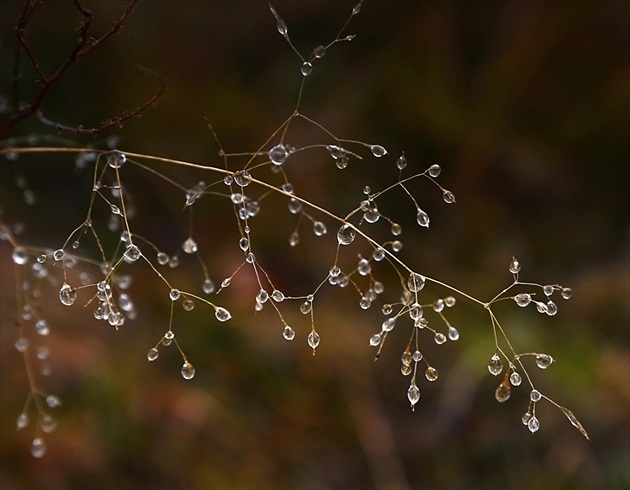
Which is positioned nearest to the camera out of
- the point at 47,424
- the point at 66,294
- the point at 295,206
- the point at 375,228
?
the point at 66,294

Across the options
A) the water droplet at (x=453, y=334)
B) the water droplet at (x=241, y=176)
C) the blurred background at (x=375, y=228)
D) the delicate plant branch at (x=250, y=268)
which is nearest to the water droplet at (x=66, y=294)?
the delicate plant branch at (x=250, y=268)

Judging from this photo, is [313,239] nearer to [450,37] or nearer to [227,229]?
[227,229]

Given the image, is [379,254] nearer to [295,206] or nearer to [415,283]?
[415,283]

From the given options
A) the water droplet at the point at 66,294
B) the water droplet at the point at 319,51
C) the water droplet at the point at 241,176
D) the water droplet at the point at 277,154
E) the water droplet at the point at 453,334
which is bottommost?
the water droplet at the point at 66,294

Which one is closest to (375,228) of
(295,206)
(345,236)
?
(295,206)

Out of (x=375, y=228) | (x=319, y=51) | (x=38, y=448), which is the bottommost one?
(x=38, y=448)

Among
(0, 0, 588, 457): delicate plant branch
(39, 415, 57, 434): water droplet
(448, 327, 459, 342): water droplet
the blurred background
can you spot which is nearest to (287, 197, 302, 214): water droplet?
(0, 0, 588, 457): delicate plant branch

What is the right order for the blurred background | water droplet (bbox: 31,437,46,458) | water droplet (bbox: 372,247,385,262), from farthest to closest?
1. the blurred background
2. water droplet (bbox: 31,437,46,458)
3. water droplet (bbox: 372,247,385,262)

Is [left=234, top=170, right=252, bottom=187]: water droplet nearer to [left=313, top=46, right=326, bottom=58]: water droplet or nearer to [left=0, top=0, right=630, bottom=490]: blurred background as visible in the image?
[left=313, top=46, right=326, bottom=58]: water droplet

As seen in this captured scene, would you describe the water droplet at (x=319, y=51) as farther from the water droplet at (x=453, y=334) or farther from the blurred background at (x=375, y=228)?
the blurred background at (x=375, y=228)
